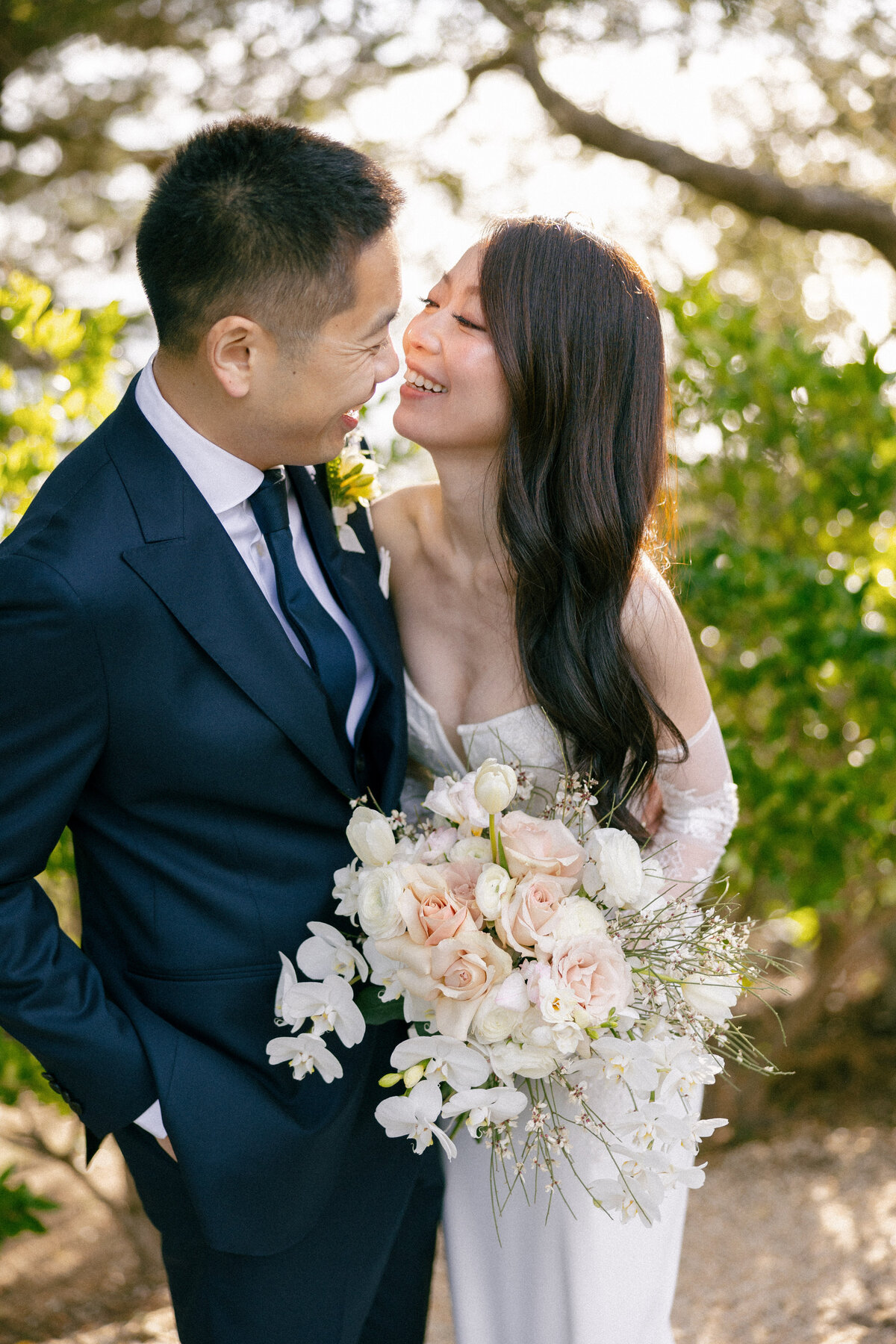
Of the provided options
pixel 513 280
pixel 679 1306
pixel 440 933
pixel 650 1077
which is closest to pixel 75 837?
pixel 440 933

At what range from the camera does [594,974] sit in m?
1.77

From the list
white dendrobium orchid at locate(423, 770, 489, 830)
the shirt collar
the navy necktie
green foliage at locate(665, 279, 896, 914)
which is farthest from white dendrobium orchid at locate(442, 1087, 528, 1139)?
green foliage at locate(665, 279, 896, 914)

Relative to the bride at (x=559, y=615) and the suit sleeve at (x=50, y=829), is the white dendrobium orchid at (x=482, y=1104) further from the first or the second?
the suit sleeve at (x=50, y=829)

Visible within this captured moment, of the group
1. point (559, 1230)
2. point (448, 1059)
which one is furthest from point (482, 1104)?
point (559, 1230)

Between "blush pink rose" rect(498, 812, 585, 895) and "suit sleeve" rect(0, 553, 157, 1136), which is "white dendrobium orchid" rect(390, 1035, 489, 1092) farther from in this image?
"suit sleeve" rect(0, 553, 157, 1136)

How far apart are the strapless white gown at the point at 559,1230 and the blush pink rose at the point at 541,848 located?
44 centimetres

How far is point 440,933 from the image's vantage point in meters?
1.78

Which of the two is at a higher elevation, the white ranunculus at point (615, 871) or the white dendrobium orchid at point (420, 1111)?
the white ranunculus at point (615, 871)

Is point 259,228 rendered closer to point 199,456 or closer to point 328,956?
point 199,456

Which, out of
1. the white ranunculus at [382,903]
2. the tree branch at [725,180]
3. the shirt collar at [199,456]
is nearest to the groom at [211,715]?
the shirt collar at [199,456]

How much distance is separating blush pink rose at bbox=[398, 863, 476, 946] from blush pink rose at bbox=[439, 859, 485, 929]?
0.11ft

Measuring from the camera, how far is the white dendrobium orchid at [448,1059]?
1806mm

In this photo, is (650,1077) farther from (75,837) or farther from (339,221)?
(339,221)

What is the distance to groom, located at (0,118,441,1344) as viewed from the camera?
71.0 inches
